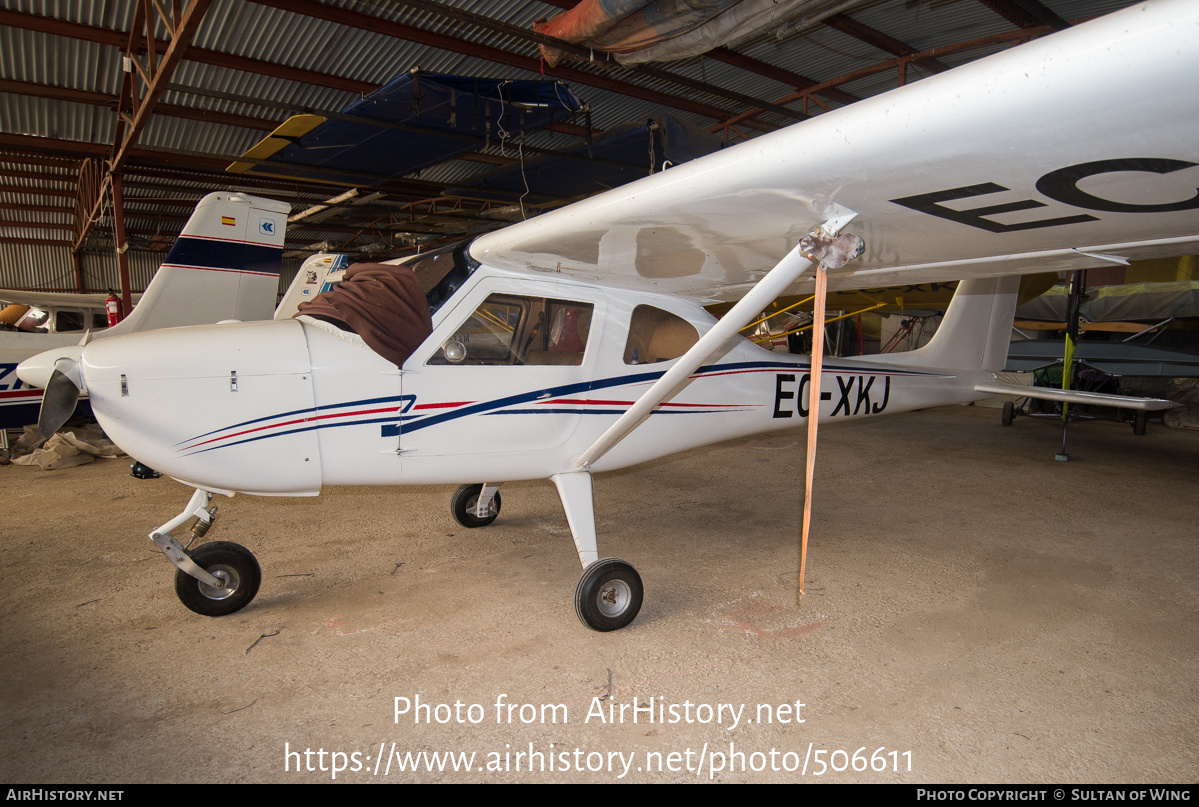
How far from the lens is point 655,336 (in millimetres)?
3947

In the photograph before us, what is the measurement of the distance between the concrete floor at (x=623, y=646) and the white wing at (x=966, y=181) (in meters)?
1.85

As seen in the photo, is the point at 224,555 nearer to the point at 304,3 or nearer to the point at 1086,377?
the point at 304,3

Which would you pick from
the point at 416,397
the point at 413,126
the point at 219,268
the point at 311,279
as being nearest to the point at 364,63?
the point at 413,126

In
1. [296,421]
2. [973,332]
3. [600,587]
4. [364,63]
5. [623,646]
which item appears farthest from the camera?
[364,63]

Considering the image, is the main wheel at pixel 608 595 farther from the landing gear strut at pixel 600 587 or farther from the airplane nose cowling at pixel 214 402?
the airplane nose cowling at pixel 214 402

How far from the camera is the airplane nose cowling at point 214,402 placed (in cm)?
270

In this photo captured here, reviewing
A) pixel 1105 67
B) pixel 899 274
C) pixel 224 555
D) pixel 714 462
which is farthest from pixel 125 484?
pixel 1105 67

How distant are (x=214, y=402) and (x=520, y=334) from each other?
58.5 inches

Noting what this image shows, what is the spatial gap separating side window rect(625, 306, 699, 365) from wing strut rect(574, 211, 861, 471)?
531 millimetres

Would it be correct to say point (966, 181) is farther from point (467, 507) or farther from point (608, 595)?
point (467, 507)

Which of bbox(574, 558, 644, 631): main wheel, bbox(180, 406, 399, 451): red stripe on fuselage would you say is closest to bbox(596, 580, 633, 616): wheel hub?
bbox(574, 558, 644, 631): main wheel

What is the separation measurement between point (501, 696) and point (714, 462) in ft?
16.4

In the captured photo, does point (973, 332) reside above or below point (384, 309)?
below

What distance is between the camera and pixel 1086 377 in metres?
10.0
